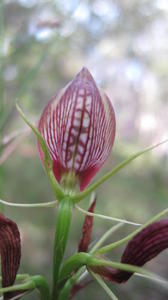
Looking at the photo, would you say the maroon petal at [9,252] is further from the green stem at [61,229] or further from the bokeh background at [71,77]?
the bokeh background at [71,77]

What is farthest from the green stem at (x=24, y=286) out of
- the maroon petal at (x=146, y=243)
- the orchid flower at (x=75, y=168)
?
the maroon petal at (x=146, y=243)

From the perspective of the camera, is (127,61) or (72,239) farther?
(127,61)

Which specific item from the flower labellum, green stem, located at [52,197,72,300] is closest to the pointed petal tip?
the flower labellum

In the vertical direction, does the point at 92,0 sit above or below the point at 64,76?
above

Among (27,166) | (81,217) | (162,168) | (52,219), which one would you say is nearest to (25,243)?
(52,219)

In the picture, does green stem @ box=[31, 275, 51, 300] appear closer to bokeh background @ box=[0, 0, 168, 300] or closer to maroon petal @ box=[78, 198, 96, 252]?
maroon petal @ box=[78, 198, 96, 252]

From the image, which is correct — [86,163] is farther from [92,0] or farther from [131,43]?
[131,43]
